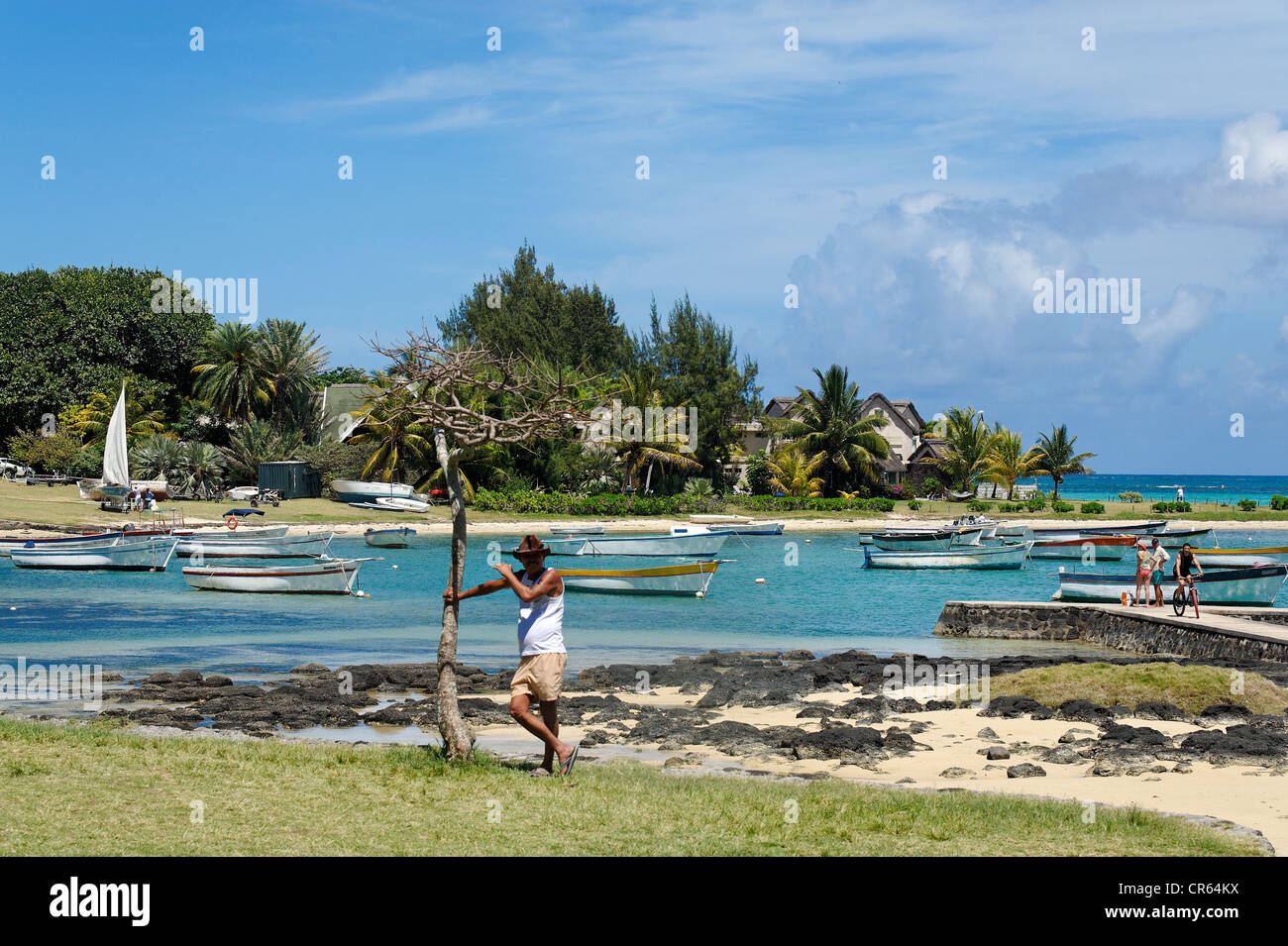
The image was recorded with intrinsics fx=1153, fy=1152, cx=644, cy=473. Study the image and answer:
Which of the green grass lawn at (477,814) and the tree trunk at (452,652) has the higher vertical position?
the tree trunk at (452,652)

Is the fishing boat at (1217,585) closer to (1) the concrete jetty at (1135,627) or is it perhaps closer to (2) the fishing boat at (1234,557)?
(1) the concrete jetty at (1135,627)

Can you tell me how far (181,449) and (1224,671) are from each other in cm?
5758

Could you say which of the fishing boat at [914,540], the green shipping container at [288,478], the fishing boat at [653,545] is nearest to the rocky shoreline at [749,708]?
the fishing boat at [653,545]

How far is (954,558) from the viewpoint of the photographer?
1987 inches

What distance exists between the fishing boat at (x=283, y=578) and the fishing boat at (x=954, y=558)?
73.8ft

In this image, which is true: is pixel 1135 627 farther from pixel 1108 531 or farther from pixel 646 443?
pixel 646 443

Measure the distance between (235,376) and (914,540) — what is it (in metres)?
42.3

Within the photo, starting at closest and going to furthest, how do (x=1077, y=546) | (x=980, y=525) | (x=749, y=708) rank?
1. (x=749, y=708)
2. (x=1077, y=546)
3. (x=980, y=525)

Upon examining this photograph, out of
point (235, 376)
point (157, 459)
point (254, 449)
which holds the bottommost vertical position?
point (157, 459)

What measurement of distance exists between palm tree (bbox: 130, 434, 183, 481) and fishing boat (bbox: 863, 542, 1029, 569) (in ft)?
123
